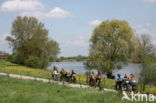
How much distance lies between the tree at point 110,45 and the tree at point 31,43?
23872mm

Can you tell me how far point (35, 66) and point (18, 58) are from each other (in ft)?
25.5

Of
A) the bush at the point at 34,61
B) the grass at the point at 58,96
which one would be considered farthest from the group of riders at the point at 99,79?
the bush at the point at 34,61

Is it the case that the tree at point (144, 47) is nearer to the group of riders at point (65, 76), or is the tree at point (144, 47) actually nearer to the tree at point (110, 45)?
the tree at point (110, 45)

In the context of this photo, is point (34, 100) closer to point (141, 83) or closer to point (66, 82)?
point (66, 82)

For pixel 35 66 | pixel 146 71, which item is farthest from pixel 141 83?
pixel 35 66

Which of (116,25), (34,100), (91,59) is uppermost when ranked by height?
(116,25)

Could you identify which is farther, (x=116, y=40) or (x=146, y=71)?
(x=116, y=40)

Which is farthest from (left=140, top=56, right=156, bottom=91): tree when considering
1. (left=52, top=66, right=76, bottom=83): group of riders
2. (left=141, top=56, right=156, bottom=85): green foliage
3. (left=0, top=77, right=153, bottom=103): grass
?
(left=0, top=77, right=153, bottom=103): grass

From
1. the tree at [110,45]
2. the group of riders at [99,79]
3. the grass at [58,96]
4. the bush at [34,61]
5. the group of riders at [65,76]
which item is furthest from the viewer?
the bush at [34,61]

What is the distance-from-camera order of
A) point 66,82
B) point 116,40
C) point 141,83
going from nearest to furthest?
point 66,82 → point 141,83 → point 116,40

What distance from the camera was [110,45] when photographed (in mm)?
70688

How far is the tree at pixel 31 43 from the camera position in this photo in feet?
303

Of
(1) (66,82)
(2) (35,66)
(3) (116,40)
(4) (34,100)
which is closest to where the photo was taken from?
(4) (34,100)

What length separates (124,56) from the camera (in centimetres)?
Answer: 7062
